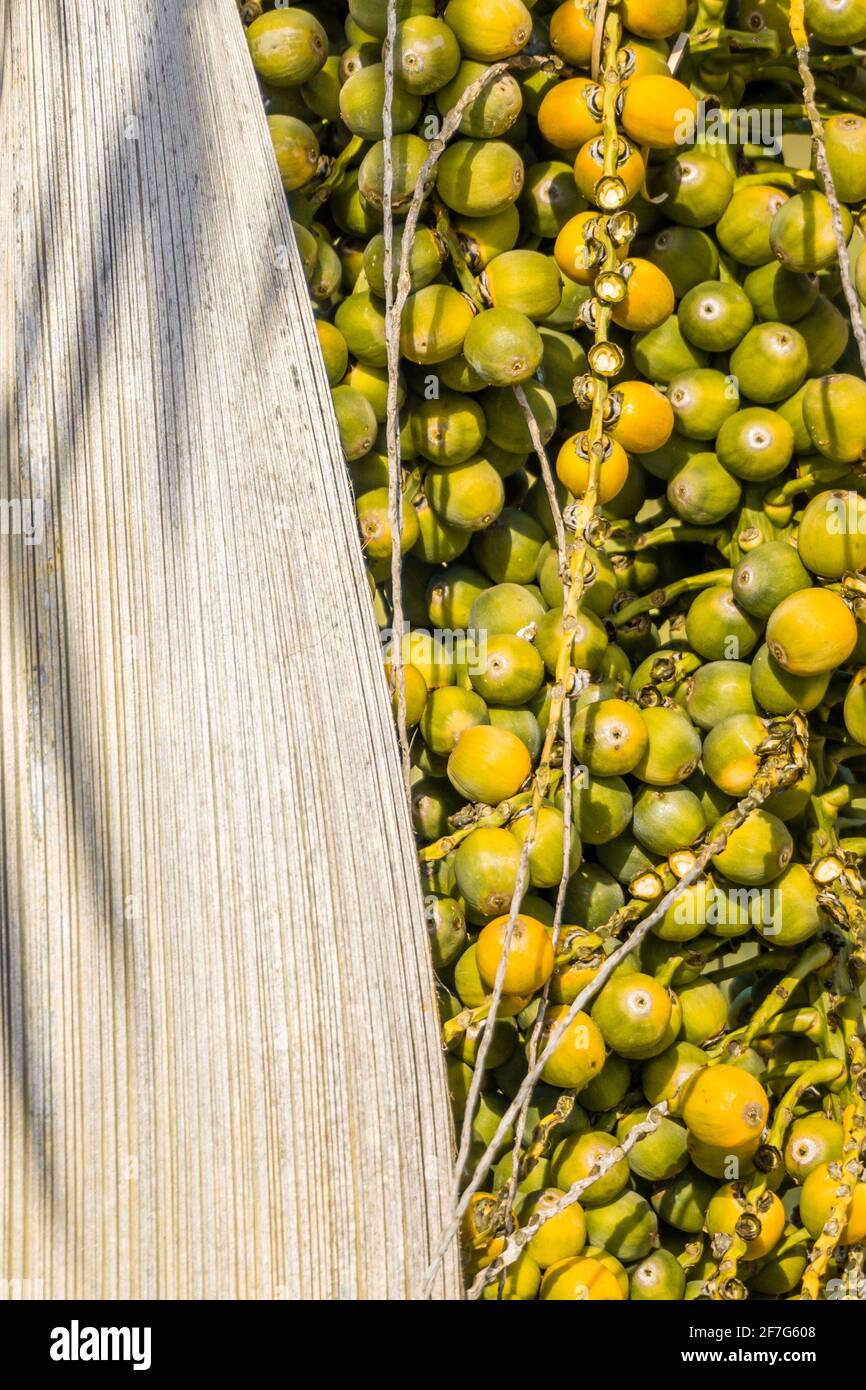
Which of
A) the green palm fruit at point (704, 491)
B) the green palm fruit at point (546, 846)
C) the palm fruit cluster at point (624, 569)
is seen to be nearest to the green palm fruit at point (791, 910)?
the palm fruit cluster at point (624, 569)

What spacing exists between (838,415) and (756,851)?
0.80ft

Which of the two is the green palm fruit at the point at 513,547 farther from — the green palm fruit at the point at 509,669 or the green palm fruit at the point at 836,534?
the green palm fruit at the point at 836,534

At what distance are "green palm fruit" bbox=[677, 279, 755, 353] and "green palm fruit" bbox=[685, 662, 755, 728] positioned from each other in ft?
0.46

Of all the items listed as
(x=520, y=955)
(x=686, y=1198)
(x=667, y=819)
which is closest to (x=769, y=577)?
(x=667, y=819)

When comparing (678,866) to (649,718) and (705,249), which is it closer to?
(649,718)

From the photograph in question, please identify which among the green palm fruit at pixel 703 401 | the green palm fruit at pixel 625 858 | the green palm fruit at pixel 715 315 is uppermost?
the green palm fruit at pixel 715 315

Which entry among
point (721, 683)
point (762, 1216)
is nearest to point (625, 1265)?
point (762, 1216)

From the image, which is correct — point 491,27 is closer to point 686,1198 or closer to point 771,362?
point 771,362

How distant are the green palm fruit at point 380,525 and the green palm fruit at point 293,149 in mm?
187

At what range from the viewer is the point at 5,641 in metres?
0.54

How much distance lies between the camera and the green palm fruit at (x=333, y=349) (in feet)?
2.24

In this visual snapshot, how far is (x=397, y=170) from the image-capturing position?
0.66 metres

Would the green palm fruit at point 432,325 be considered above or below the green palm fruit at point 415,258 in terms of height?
below
